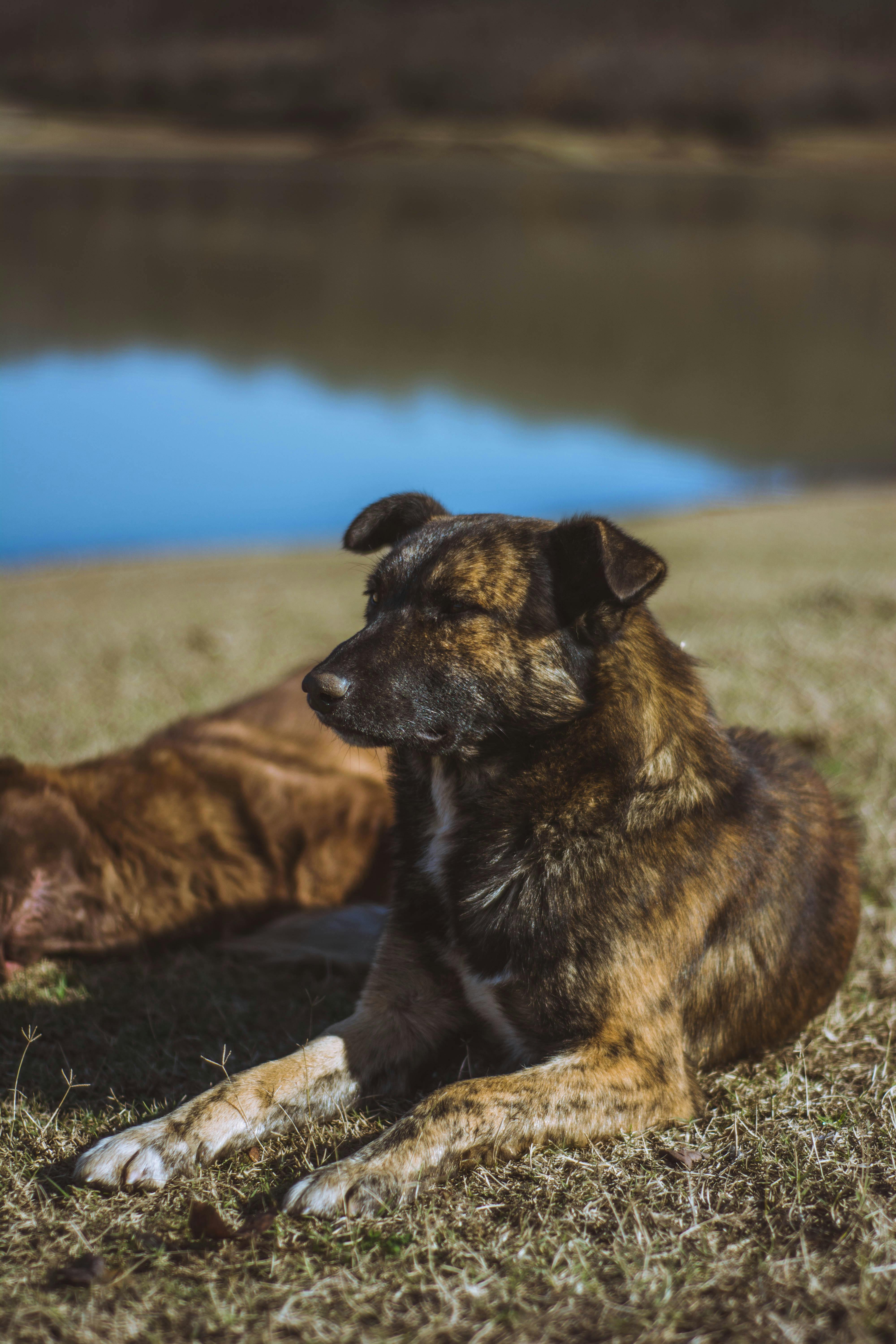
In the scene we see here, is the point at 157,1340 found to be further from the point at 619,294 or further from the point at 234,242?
the point at 234,242

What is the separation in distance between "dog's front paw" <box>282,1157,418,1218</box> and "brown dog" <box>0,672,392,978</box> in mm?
1745

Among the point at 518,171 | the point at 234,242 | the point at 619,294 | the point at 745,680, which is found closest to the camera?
the point at 745,680

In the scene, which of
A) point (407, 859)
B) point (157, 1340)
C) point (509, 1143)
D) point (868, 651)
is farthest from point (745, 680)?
point (157, 1340)

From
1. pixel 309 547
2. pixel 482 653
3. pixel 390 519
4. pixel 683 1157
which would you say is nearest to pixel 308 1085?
pixel 683 1157

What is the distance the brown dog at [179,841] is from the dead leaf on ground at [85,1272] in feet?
5.70

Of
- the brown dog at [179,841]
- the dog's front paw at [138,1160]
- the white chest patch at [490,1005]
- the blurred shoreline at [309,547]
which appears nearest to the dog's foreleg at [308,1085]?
the dog's front paw at [138,1160]

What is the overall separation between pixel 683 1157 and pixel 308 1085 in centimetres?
107

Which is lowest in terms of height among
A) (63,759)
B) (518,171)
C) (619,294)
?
(63,759)

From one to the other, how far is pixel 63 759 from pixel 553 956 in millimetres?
4288

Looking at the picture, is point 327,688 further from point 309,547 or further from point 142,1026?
point 309,547

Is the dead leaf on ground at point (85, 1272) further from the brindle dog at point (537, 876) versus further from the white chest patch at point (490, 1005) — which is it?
the white chest patch at point (490, 1005)

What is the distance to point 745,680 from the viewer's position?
280 inches

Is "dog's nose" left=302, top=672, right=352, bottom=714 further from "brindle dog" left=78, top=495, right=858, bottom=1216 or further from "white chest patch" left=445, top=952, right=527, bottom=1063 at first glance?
"white chest patch" left=445, top=952, right=527, bottom=1063

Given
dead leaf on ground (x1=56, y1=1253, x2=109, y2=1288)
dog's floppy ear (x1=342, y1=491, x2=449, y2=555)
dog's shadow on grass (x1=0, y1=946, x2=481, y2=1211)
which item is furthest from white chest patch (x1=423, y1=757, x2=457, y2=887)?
dead leaf on ground (x1=56, y1=1253, x2=109, y2=1288)
